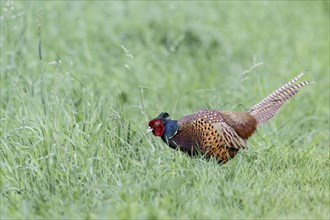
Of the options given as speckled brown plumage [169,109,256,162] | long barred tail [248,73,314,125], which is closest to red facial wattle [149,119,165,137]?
speckled brown plumage [169,109,256,162]

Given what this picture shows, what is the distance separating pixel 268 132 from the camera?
738 cm

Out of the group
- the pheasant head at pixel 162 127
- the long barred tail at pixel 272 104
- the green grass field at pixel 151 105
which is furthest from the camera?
the long barred tail at pixel 272 104

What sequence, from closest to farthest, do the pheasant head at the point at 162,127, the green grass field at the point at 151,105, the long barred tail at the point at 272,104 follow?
the green grass field at the point at 151,105 → the pheasant head at the point at 162,127 → the long barred tail at the point at 272,104

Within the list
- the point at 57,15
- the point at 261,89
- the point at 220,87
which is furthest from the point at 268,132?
the point at 57,15

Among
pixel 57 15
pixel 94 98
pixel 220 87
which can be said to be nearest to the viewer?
pixel 94 98

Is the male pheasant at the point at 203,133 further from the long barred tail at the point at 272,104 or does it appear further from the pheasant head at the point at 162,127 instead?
the long barred tail at the point at 272,104

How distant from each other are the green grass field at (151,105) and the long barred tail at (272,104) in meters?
0.23

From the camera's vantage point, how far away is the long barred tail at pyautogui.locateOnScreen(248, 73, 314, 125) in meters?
6.80

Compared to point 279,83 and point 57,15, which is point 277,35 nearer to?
point 279,83

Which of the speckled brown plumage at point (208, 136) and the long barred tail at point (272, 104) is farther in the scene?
the long barred tail at point (272, 104)

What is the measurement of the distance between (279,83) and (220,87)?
0.63 m

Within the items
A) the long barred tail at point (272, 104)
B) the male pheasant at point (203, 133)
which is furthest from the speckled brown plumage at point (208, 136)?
the long barred tail at point (272, 104)

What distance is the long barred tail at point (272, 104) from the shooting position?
6.80m

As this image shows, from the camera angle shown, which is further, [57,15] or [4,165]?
[57,15]
